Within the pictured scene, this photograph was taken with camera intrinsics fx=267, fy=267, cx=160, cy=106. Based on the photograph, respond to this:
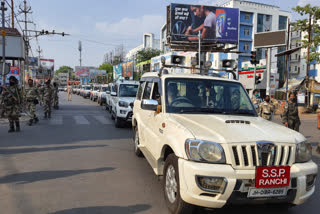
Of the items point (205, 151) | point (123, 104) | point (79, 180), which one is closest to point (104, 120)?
point (123, 104)

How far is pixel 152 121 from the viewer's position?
454 cm

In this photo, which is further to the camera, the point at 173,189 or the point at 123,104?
the point at 123,104

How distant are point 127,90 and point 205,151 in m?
Result: 8.71

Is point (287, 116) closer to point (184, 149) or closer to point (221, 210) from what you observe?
point (221, 210)

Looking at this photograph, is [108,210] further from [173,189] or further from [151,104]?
[151,104]

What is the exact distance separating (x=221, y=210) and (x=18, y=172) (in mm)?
3676

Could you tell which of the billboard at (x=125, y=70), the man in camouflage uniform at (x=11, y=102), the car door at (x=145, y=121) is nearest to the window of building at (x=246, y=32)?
the billboard at (x=125, y=70)

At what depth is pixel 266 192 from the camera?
2.85 meters

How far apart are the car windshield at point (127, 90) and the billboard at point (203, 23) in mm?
12024

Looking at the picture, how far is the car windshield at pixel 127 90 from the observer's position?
11.1 metres

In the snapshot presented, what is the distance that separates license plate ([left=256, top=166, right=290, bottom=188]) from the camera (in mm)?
2797

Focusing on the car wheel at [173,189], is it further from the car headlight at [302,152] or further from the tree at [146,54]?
the tree at [146,54]

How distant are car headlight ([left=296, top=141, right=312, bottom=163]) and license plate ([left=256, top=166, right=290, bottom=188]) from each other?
296mm

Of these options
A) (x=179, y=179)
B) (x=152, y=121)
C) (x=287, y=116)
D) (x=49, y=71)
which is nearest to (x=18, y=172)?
(x=152, y=121)
